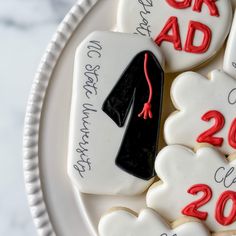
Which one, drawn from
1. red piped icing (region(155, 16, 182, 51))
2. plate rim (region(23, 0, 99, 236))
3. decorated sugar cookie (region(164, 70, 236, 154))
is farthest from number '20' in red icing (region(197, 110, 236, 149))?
plate rim (region(23, 0, 99, 236))

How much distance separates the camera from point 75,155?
92 centimetres

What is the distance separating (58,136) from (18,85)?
0.16 meters

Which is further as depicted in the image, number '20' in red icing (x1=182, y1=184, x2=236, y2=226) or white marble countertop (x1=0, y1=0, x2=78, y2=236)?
white marble countertop (x1=0, y1=0, x2=78, y2=236)

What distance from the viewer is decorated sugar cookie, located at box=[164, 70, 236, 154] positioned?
906mm

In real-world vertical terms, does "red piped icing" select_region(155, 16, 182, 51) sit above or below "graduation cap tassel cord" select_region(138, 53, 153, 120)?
above

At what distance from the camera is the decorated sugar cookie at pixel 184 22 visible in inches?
36.1

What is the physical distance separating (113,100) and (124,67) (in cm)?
5

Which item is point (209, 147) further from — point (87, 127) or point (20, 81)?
point (20, 81)

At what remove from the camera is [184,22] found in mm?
920

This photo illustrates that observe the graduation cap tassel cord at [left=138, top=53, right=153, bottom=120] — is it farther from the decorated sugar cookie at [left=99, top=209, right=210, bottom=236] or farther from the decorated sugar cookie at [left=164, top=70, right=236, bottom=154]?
the decorated sugar cookie at [left=99, top=209, right=210, bottom=236]

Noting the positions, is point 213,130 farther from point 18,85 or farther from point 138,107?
point 18,85

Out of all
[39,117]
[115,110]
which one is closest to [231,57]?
[115,110]

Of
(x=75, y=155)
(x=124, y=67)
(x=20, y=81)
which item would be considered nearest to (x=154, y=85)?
(x=124, y=67)

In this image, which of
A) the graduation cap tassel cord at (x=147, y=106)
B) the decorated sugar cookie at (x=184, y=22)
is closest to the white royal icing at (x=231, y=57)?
the decorated sugar cookie at (x=184, y=22)
